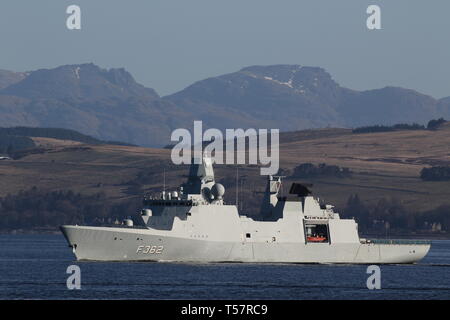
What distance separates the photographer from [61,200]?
18812 cm

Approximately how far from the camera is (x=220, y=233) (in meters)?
67.8

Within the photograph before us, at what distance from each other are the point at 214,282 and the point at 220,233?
11.6m

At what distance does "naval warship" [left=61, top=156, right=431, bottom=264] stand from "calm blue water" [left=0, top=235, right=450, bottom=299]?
112 centimetres

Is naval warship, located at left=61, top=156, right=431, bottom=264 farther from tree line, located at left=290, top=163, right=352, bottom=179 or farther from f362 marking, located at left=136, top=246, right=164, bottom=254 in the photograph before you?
tree line, located at left=290, top=163, right=352, bottom=179

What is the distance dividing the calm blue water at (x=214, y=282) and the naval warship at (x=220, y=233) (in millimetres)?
1116

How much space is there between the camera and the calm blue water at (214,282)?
50812 millimetres

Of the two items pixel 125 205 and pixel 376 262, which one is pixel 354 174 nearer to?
pixel 125 205

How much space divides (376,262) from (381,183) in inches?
4521

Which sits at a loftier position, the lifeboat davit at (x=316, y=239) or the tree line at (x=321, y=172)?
the tree line at (x=321, y=172)

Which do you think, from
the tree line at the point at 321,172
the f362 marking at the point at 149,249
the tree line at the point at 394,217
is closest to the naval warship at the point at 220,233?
the f362 marking at the point at 149,249

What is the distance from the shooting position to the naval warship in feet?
215

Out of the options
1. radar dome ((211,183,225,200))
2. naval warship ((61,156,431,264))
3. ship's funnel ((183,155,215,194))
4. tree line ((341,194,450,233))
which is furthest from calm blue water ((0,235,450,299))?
tree line ((341,194,450,233))

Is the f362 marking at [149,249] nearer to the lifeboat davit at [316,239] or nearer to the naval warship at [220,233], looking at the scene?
the naval warship at [220,233]

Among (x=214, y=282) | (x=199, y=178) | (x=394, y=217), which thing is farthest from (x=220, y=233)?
(x=394, y=217)
